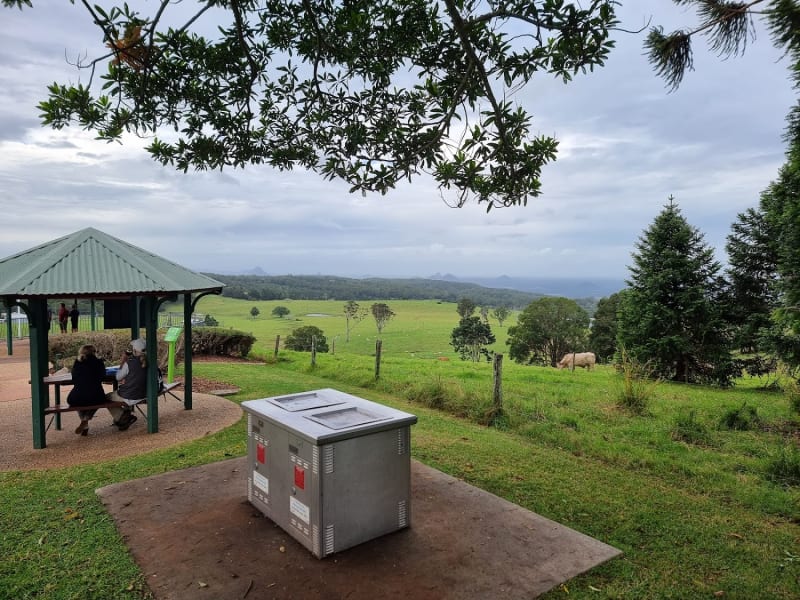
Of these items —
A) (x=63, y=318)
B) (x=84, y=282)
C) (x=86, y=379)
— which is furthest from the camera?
(x=63, y=318)

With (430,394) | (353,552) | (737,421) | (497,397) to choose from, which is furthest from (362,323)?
(353,552)

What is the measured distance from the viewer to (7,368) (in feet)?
45.6

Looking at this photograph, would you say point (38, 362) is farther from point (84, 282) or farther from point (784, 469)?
point (784, 469)

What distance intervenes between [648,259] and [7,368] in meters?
23.3

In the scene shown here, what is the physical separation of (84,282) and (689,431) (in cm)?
964

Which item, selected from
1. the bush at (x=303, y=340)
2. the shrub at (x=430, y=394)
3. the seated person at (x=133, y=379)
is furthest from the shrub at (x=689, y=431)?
the bush at (x=303, y=340)

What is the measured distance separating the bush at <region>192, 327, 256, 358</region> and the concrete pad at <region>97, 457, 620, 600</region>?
1214cm

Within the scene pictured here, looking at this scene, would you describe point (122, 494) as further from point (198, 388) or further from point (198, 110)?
point (198, 388)

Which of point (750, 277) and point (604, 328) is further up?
point (750, 277)

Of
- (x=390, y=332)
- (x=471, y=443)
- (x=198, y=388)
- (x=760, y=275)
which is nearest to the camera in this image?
(x=471, y=443)

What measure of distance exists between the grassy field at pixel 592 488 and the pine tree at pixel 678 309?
389 inches

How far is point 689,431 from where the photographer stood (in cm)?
816

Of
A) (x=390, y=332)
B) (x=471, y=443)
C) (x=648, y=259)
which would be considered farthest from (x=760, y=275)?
(x=390, y=332)

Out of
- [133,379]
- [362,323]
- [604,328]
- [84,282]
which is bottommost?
[362,323]
